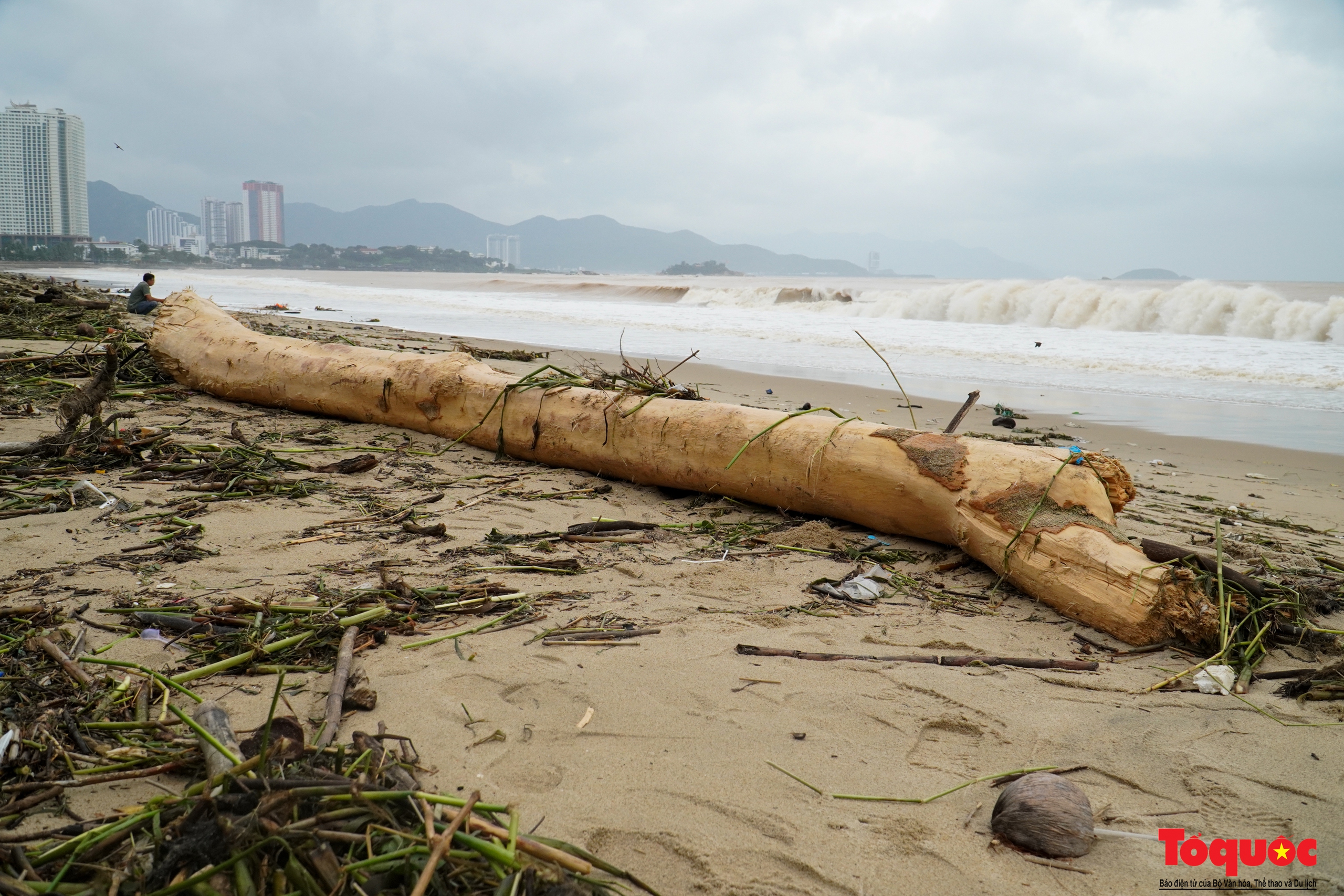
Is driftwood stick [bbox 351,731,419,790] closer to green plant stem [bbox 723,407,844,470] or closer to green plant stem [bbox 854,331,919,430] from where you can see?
green plant stem [bbox 723,407,844,470]

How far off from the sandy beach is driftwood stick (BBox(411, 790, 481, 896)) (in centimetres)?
20

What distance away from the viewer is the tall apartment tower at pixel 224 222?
104 meters

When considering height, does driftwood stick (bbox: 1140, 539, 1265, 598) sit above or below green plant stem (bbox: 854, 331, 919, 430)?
below

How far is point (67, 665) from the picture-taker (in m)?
2.02

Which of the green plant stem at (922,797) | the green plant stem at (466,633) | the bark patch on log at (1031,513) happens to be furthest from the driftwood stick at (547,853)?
the bark patch on log at (1031,513)

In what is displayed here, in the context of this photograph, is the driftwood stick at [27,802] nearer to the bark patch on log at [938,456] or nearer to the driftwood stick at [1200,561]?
the bark patch on log at [938,456]

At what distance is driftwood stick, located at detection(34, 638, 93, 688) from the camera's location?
200 cm

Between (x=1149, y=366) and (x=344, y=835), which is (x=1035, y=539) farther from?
(x=1149, y=366)

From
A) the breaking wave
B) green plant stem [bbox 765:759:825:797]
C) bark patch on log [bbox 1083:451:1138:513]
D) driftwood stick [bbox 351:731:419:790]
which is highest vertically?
the breaking wave

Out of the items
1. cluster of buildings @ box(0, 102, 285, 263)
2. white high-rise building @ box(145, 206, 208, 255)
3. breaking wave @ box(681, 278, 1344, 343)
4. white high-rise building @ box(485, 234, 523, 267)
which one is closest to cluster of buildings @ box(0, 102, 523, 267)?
cluster of buildings @ box(0, 102, 285, 263)

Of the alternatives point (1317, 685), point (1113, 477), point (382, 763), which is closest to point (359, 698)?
point (382, 763)

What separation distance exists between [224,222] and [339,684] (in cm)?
12308

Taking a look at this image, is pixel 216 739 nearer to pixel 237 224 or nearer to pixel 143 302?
pixel 143 302

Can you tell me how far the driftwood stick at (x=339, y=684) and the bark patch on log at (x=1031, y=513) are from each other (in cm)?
249
